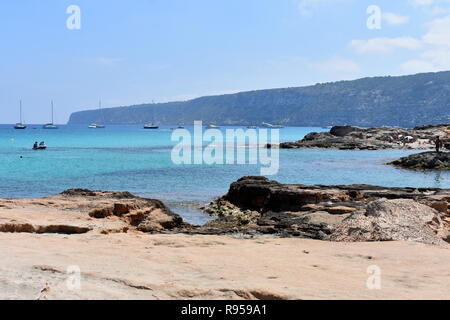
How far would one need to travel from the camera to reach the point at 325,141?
7288cm

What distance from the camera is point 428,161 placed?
41250 mm

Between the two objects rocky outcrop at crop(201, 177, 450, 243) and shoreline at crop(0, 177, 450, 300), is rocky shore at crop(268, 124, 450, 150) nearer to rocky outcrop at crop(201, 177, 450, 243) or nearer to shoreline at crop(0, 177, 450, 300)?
rocky outcrop at crop(201, 177, 450, 243)

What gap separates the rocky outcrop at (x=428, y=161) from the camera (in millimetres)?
40594

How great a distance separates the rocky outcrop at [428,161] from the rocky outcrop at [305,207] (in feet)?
79.5

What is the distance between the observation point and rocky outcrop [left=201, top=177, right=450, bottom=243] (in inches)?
448

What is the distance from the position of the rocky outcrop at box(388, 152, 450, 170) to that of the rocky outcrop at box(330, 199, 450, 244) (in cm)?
3099

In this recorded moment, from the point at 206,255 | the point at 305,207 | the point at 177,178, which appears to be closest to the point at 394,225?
the point at 206,255

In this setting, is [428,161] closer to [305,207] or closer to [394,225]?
[305,207]

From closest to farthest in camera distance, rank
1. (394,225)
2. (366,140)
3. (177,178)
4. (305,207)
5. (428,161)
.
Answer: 1. (394,225)
2. (305,207)
3. (177,178)
4. (428,161)
5. (366,140)

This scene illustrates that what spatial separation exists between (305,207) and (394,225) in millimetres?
4940

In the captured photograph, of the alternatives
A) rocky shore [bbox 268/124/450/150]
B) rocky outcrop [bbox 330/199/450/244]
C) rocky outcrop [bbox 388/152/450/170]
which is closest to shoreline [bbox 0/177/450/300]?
rocky outcrop [bbox 330/199/450/244]

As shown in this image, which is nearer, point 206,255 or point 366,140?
point 206,255
